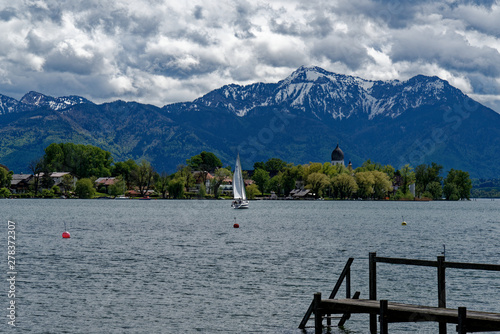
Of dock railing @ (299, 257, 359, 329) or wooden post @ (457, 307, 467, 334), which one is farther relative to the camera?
dock railing @ (299, 257, 359, 329)

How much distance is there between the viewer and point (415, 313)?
24438 millimetres

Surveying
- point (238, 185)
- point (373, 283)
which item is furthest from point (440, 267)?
point (238, 185)

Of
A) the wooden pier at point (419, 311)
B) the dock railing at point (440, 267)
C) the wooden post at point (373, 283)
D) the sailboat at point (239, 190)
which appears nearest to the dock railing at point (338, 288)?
the wooden pier at point (419, 311)

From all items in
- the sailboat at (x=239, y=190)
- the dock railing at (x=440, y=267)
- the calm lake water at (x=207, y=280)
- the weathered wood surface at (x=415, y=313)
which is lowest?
the calm lake water at (x=207, y=280)

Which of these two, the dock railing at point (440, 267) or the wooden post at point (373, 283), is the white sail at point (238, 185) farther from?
the dock railing at point (440, 267)

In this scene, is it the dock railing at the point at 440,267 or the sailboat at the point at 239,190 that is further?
the sailboat at the point at 239,190

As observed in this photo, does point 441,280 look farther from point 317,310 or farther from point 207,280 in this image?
point 207,280

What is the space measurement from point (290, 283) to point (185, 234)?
1672 inches

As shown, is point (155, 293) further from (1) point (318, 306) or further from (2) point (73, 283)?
(1) point (318, 306)

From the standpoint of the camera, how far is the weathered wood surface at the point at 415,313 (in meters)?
23.4

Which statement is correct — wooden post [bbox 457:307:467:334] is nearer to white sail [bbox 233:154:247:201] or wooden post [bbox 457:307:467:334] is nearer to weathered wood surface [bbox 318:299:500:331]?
weathered wood surface [bbox 318:299:500:331]

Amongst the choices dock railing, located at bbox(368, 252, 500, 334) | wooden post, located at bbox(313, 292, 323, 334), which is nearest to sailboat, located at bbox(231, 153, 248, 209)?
dock railing, located at bbox(368, 252, 500, 334)

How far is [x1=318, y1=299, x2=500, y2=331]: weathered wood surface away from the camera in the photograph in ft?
76.8

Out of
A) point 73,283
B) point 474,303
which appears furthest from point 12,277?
point 474,303
